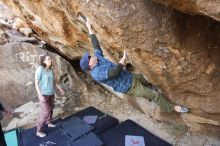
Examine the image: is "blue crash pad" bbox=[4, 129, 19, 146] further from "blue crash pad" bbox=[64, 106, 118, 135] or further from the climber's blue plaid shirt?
the climber's blue plaid shirt

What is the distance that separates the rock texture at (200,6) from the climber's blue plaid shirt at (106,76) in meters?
1.82

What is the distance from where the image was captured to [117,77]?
5.11 m

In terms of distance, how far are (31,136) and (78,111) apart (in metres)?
1.38

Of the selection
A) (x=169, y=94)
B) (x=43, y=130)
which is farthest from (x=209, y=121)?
(x=43, y=130)

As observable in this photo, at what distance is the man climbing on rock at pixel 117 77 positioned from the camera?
16.1ft

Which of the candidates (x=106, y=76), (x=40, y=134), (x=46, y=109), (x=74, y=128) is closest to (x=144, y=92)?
(x=106, y=76)

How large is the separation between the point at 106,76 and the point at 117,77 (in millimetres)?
255

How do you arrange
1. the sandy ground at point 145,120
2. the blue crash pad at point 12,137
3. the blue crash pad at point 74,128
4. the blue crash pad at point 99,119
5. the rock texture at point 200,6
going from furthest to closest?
the blue crash pad at point 99,119, the blue crash pad at point 74,128, the blue crash pad at point 12,137, the sandy ground at point 145,120, the rock texture at point 200,6

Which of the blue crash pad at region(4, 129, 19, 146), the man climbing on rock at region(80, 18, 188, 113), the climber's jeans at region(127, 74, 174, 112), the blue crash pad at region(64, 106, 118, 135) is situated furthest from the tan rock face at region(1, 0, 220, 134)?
the blue crash pad at region(4, 129, 19, 146)

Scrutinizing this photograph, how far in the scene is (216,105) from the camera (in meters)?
5.02

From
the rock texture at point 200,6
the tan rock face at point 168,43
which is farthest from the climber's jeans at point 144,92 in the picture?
the rock texture at point 200,6

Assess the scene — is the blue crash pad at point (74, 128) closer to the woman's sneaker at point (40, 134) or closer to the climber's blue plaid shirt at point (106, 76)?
the woman's sneaker at point (40, 134)

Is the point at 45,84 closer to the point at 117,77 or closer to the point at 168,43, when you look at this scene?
the point at 117,77

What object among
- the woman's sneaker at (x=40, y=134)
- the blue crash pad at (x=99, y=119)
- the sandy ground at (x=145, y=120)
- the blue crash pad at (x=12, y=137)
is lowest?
the blue crash pad at (x=12, y=137)
